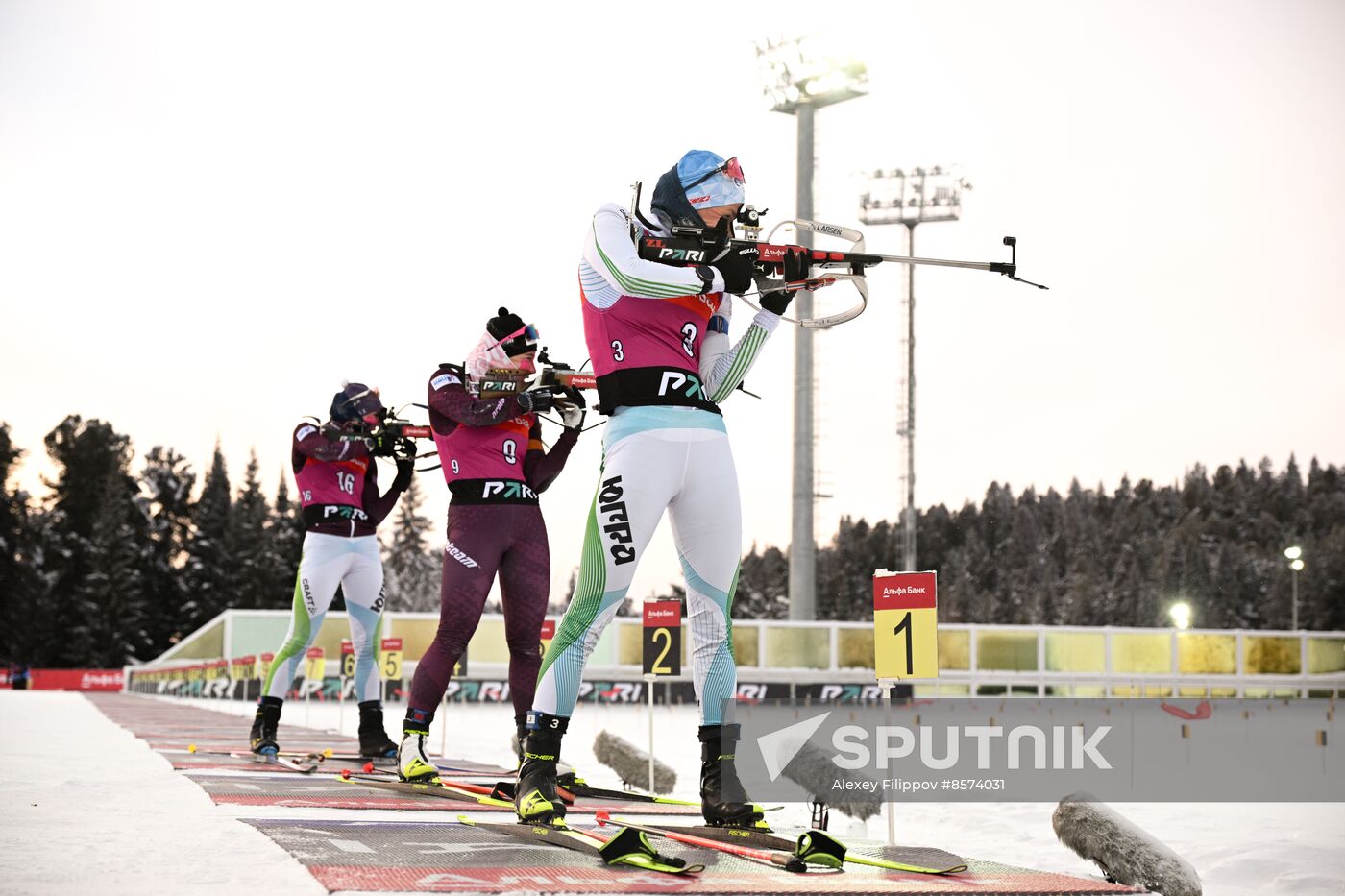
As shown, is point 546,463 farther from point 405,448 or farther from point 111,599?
point 111,599

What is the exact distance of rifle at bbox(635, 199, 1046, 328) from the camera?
5.03 m

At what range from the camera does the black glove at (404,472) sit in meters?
9.44

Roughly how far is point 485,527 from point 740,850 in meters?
3.05

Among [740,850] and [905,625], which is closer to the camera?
[740,850]

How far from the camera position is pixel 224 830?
4.98 metres

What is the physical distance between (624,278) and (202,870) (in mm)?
2350

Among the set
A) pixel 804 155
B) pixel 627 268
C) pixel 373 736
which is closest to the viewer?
pixel 627 268

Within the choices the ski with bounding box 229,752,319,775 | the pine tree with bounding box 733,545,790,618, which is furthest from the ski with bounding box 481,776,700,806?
the pine tree with bounding box 733,545,790,618

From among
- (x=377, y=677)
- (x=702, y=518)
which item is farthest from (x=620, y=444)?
(x=377, y=677)

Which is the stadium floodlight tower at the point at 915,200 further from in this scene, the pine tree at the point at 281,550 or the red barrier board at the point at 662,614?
the pine tree at the point at 281,550

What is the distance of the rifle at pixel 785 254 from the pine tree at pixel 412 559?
110986 millimetres

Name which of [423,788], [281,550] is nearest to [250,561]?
[281,550]

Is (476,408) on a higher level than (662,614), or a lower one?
higher

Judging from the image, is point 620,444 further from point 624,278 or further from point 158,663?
point 158,663
